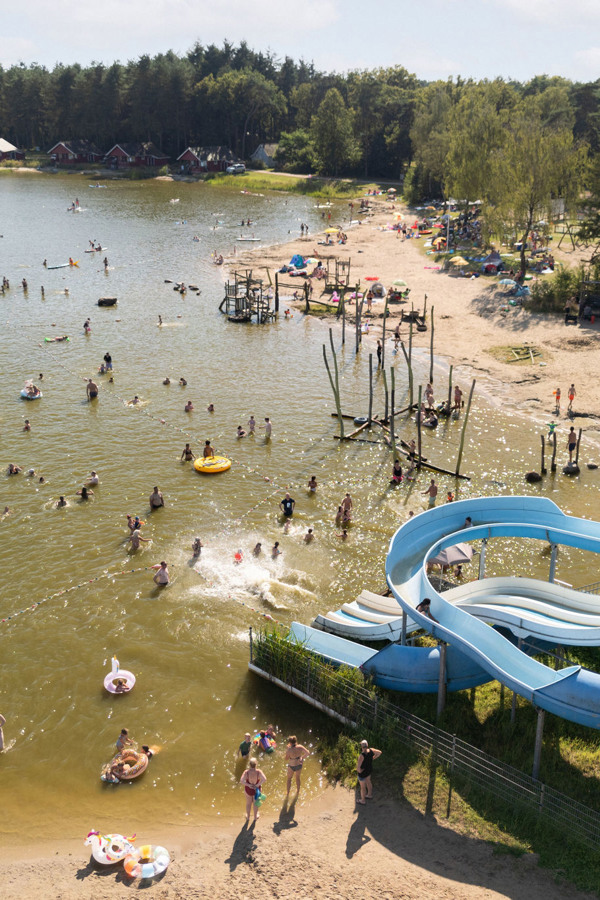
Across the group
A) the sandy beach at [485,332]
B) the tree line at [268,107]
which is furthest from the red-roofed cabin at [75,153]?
the sandy beach at [485,332]

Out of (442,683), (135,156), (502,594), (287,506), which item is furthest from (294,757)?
(135,156)

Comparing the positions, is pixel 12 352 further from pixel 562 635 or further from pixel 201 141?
pixel 201 141

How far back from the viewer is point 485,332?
51.7 meters

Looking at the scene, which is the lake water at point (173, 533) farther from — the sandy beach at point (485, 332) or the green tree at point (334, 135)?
the green tree at point (334, 135)

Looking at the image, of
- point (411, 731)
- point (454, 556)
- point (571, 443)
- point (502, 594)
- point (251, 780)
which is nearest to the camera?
point (251, 780)

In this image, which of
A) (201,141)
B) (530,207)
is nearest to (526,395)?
(530,207)

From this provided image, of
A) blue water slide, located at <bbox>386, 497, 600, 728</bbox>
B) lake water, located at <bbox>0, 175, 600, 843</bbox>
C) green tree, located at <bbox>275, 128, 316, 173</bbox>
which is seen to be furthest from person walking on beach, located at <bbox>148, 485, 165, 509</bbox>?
green tree, located at <bbox>275, 128, 316, 173</bbox>

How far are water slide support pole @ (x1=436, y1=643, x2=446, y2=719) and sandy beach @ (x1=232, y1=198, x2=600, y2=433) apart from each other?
Result: 22.9m

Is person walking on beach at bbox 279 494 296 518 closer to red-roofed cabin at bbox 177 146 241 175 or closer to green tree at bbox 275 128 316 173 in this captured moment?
green tree at bbox 275 128 316 173

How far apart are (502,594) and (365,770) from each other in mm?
6072

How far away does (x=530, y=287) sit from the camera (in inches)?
2339

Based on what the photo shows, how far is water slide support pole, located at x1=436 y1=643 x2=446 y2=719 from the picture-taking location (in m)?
17.9

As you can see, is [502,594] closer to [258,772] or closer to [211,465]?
[258,772]

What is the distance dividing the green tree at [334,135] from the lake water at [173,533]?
8600cm
